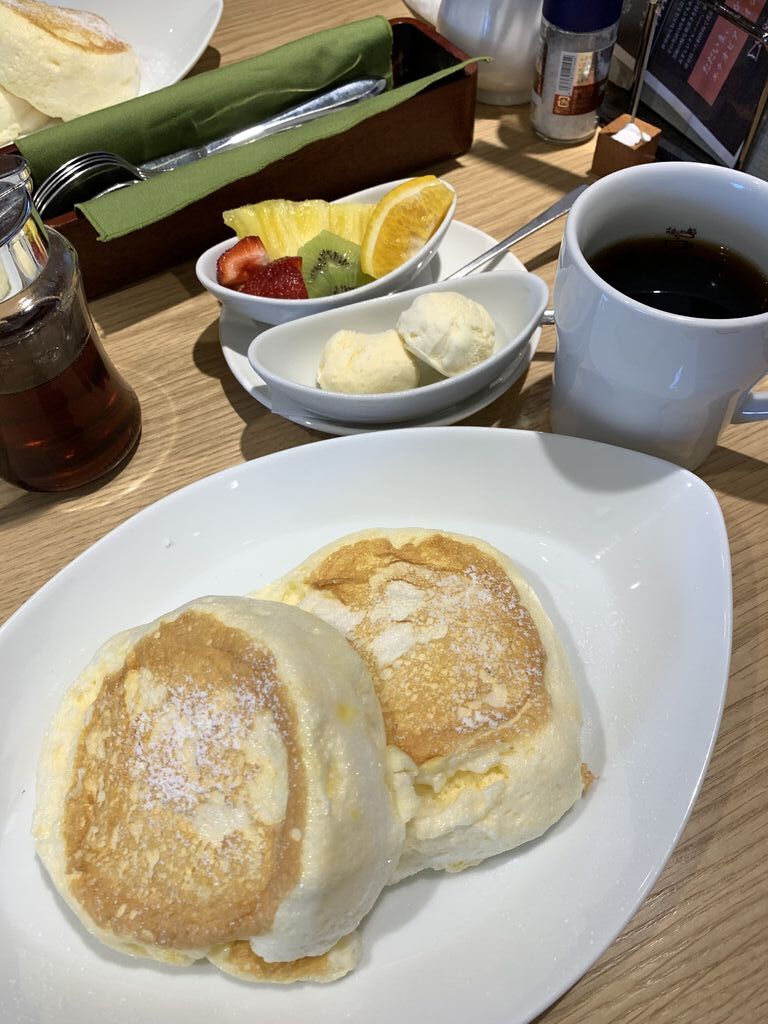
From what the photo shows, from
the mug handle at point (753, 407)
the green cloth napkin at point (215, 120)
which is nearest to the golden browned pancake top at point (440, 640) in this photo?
the mug handle at point (753, 407)

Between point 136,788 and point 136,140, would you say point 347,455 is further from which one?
point 136,140

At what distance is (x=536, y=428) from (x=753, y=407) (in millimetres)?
294

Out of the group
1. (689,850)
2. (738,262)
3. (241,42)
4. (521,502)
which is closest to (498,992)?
(689,850)

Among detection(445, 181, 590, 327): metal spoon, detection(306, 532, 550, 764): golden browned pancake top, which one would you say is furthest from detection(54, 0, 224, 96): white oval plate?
detection(306, 532, 550, 764): golden browned pancake top

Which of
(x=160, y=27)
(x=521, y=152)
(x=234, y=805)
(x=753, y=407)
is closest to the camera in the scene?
(x=234, y=805)

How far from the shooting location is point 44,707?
78 centimetres

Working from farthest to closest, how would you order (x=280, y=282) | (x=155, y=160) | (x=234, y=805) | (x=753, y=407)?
(x=155, y=160), (x=280, y=282), (x=753, y=407), (x=234, y=805)

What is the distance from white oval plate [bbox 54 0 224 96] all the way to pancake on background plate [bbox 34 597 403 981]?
136cm

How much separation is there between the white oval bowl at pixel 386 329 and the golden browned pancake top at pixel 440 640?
0.71 ft

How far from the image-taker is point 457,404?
3.38ft

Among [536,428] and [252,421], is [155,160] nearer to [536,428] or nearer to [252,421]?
[252,421]

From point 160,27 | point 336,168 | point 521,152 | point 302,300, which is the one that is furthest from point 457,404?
point 160,27

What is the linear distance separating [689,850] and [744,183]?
2.34 feet

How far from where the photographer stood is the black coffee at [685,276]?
84 cm
